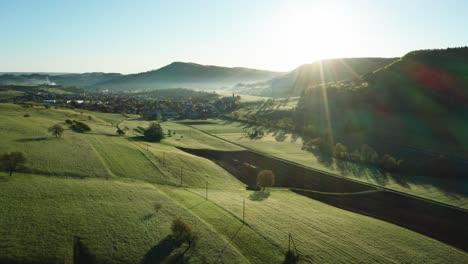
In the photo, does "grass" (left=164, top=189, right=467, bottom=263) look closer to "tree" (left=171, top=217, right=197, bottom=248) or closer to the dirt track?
"tree" (left=171, top=217, right=197, bottom=248)

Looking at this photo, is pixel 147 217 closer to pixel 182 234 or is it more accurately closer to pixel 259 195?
pixel 182 234

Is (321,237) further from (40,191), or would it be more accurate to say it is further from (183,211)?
(40,191)

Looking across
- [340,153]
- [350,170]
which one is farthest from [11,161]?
[340,153]

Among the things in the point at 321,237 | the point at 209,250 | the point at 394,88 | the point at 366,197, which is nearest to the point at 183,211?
the point at 209,250

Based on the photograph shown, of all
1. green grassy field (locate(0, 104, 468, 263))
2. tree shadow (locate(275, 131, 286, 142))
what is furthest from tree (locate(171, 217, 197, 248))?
tree shadow (locate(275, 131, 286, 142))

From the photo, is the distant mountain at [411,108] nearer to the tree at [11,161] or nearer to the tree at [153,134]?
the tree at [153,134]

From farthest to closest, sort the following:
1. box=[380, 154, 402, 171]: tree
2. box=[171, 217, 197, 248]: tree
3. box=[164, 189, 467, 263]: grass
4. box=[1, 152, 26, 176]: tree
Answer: box=[380, 154, 402, 171]: tree, box=[1, 152, 26, 176]: tree, box=[164, 189, 467, 263]: grass, box=[171, 217, 197, 248]: tree
